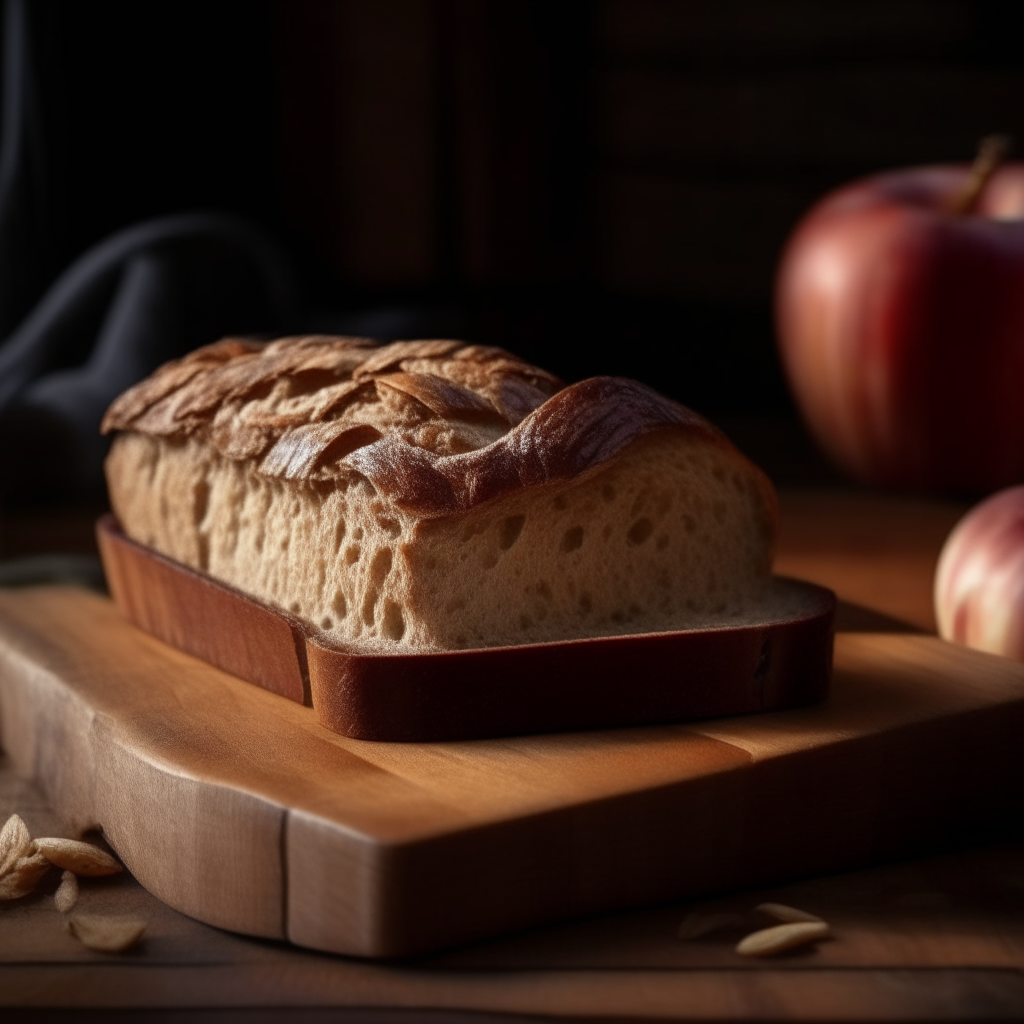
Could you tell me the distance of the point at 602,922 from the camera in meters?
1.04

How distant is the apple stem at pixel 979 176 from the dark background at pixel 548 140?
439 millimetres

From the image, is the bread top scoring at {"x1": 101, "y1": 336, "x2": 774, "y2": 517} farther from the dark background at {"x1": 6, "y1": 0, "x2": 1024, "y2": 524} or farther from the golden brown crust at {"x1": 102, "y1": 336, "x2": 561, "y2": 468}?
the dark background at {"x1": 6, "y1": 0, "x2": 1024, "y2": 524}

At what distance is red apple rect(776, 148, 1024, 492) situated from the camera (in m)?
2.39

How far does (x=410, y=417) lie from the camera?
125cm

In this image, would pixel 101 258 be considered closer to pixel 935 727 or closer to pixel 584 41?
pixel 584 41

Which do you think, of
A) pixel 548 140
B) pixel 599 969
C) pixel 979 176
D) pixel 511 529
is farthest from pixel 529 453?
pixel 548 140

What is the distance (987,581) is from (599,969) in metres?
0.69

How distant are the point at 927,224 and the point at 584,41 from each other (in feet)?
3.08

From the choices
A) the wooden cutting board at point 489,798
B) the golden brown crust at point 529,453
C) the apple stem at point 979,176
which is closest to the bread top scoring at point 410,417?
the golden brown crust at point 529,453

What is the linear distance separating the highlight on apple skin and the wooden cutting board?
0.16 m

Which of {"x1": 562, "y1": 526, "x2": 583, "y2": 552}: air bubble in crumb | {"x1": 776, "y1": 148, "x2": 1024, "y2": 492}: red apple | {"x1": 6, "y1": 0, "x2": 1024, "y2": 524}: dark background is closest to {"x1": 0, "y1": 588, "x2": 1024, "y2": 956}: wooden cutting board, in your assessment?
{"x1": 562, "y1": 526, "x2": 583, "y2": 552}: air bubble in crumb

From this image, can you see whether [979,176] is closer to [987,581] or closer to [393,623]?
[987,581]

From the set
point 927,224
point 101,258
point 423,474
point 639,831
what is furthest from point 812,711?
point 101,258

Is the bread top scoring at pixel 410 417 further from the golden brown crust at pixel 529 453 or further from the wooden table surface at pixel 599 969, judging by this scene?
the wooden table surface at pixel 599 969
